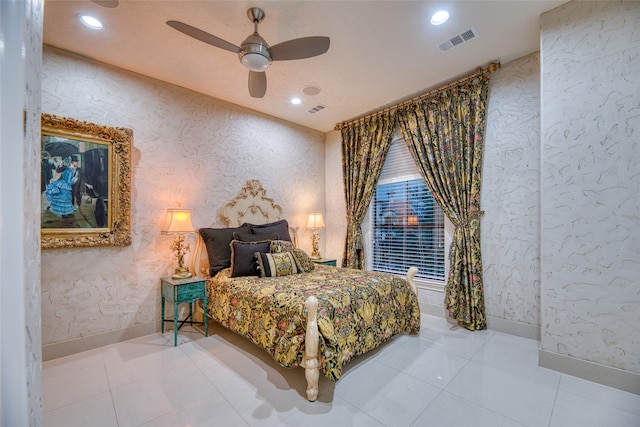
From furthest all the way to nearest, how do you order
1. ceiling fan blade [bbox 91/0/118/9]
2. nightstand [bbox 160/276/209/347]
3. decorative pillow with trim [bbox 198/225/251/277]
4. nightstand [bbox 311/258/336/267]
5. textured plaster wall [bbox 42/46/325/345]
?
nightstand [bbox 311/258/336/267] < decorative pillow with trim [bbox 198/225/251/277] < nightstand [bbox 160/276/209/347] < textured plaster wall [bbox 42/46/325/345] < ceiling fan blade [bbox 91/0/118/9]

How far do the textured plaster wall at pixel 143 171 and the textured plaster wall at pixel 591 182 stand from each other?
3.42 m

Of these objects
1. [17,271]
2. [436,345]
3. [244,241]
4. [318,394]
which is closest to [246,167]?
[244,241]

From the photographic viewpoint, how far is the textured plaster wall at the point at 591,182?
6.64 feet

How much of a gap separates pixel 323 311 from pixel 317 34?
95.3 inches

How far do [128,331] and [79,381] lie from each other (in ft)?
2.60

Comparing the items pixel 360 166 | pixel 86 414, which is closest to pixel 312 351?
pixel 86 414

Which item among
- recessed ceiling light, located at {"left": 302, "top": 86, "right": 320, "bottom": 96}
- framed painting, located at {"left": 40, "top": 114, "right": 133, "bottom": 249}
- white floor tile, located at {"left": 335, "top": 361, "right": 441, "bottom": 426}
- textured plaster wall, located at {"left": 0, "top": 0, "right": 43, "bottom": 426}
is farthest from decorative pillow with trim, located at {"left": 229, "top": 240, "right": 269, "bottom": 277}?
textured plaster wall, located at {"left": 0, "top": 0, "right": 43, "bottom": 426}

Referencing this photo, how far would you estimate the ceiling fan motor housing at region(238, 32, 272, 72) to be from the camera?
82.4 inches

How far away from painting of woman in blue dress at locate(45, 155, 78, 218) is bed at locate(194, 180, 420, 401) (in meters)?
1.28

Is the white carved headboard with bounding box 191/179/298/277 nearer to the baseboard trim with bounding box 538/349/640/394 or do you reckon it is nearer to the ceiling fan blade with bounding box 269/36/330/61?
the ceiling fan blade with bounding box 269/36/330/61

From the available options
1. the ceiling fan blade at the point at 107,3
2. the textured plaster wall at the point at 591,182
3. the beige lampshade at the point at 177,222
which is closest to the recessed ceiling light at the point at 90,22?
the ceiling fan blade at the point at 107,3

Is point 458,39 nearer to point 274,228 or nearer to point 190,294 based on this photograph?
point 274,228

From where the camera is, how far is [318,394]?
6.69ft

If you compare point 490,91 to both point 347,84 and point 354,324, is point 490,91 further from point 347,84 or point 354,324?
point 354,324
